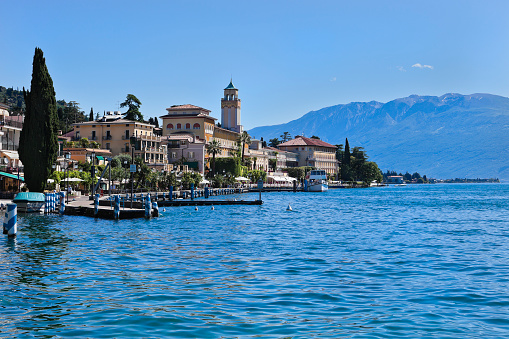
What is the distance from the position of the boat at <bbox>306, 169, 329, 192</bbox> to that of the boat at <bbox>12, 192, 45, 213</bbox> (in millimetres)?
99704

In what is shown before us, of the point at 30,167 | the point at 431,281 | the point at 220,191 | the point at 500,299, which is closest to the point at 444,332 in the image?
the point at 500,299

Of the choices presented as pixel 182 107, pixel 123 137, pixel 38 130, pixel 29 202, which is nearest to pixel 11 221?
pixel 29 202

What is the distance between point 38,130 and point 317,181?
99491 mm

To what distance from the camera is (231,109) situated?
537 ft

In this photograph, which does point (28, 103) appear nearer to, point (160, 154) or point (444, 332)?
point (444, 332)

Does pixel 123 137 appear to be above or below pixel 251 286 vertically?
above

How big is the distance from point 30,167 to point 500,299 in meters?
45.9

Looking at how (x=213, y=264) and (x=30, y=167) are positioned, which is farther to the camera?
(x=30, y=167)

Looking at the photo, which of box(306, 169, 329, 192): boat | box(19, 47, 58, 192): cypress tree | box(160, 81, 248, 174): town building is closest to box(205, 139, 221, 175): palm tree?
box(160, 81, 248, 174): town building

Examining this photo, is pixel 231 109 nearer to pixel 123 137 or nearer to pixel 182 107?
pixel 182 107

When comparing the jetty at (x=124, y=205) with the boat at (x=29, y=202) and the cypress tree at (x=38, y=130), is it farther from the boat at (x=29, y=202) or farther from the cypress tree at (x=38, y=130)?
the cypress tree at (x=38, y=130)

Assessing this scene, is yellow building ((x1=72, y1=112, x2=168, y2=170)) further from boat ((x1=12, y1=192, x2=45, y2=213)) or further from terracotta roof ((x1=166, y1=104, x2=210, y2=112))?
boat ((x1=12, y1=192, x2=45, y2=213))

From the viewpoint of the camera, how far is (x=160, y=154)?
11238cm

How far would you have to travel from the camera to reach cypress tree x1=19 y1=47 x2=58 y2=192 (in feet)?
173
